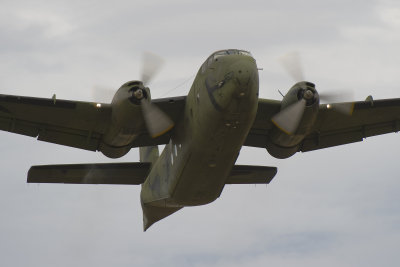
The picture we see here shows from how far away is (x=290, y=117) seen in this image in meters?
25.2

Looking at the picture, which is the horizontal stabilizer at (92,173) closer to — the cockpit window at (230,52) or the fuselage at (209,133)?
the fuselage at (209,133)

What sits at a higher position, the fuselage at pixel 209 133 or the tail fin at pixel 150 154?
the tail fin at pixel 150 154

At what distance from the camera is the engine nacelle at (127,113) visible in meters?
24.2

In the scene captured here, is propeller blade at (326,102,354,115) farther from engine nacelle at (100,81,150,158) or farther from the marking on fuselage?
engine nacelle at (100,81,150,158)

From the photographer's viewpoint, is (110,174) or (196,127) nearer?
(196,127)

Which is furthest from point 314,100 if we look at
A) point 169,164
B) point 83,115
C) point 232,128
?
point 83,115

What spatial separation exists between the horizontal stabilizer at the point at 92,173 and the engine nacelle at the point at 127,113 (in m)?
2.46

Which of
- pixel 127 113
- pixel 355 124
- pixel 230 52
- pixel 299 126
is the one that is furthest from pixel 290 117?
pixel 127 113

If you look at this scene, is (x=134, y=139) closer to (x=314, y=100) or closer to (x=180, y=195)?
(x=180, y=195)

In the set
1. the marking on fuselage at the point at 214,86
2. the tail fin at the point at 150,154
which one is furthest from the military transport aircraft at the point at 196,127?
the tail fin at the point at 150,154

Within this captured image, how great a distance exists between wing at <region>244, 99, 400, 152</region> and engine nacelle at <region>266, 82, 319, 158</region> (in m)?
0.65

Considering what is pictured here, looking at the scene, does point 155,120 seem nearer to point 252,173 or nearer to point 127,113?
point 127,113

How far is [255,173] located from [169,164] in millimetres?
3756

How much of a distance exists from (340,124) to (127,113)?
338 inches
